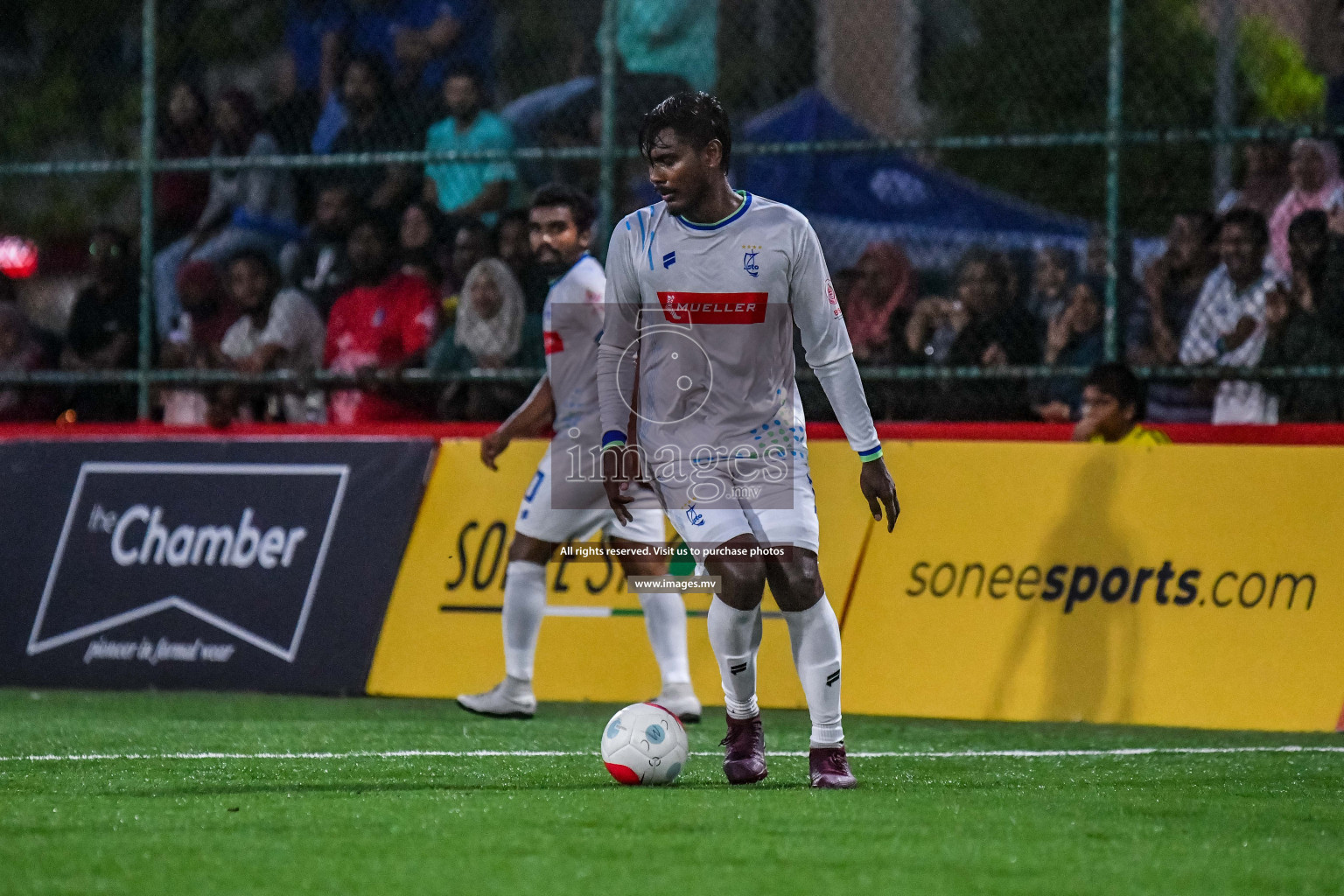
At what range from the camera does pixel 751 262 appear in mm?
6348

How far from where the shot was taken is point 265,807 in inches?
227

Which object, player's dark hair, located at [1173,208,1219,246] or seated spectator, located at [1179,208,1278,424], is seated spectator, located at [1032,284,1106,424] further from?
player's dark hair, located at [1173,208,1219,246]

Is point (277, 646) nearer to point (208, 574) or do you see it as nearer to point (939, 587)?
point (208, 574)

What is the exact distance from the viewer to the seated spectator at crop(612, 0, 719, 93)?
36.8ft

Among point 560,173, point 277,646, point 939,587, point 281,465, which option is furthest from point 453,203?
point 939,587

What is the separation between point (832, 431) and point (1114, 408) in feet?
4.56

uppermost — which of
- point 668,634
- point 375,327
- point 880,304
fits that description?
point 880,304

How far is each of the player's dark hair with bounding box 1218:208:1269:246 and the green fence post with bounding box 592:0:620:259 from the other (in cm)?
310

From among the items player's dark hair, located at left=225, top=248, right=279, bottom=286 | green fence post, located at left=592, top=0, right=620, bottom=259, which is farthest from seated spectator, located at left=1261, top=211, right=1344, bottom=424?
player's dark hair, located at left=225, top=248, right=279, bottom=286

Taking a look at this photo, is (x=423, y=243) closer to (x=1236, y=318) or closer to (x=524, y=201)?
(x=524, y=201)

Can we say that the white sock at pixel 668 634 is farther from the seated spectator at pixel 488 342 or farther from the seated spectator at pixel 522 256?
the seated spectator at pixel 522 256

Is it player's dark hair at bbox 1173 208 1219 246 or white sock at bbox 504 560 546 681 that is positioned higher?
player's dark hair at bbox 1173 208 1219 246

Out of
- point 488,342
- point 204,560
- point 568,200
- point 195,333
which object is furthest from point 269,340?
point 568,200

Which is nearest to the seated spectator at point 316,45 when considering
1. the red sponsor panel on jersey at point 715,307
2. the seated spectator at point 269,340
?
the seated spectator at point 269,340
